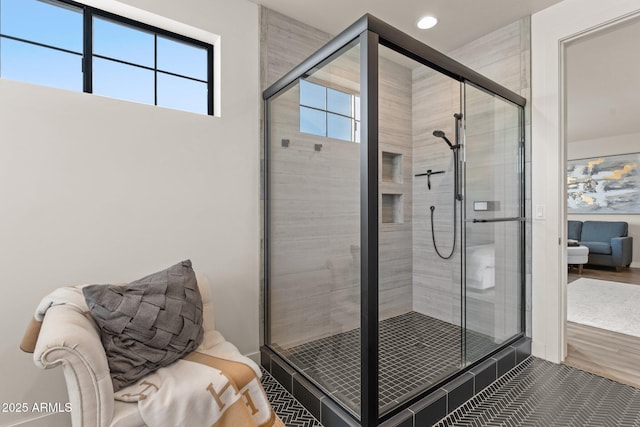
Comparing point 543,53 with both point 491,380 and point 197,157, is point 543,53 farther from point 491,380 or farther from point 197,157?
point 197,157

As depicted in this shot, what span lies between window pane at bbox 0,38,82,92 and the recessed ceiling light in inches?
97.2

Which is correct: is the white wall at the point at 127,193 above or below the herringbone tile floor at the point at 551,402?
above

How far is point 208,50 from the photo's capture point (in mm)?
2350

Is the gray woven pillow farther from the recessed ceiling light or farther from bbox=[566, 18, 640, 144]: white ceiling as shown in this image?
bbox=[566, 18, 640, 144]: white ceiling

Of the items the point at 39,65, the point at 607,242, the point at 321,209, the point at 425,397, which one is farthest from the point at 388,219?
the point at 607,242

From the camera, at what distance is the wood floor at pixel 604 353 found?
226 centimetres

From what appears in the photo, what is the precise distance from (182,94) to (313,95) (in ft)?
3.17

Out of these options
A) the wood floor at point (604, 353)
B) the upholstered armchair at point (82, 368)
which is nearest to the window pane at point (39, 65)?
the upholstered armchair at point (82, 368)

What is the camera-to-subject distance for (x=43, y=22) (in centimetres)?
183

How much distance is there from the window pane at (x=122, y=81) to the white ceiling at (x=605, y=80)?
3.09 m

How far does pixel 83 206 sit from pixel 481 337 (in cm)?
268

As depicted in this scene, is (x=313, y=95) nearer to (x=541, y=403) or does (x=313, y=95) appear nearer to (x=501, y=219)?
(x=501, y=219)

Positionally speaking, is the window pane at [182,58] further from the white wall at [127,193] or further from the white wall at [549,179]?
the white wall at [549,179]

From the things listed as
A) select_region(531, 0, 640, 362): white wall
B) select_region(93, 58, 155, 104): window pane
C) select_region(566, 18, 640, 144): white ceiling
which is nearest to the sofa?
select_region(566, 18, 640, 144): white ceiling
